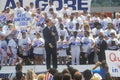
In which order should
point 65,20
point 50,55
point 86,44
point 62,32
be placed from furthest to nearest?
point 65,20
point 62,32
point 86,44
point 50,55

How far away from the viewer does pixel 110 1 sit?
58625 millimetres

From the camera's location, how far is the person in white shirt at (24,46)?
23.1 meters

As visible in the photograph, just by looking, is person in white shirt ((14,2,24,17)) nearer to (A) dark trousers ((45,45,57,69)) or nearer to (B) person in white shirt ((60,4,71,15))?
(B) person in white shirt ((60,4,71,15))

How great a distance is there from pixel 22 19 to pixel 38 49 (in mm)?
1722

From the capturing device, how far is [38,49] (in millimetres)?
23172

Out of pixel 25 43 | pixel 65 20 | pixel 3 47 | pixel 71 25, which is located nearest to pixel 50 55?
pixel 25 43

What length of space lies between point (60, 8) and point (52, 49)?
539cm

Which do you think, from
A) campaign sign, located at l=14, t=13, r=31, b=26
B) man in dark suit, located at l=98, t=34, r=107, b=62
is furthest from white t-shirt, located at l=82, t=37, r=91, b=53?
campaign sign, located at l=14, t=13, r=31, b=26

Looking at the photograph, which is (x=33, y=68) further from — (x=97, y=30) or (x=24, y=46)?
(x=97, y=30)

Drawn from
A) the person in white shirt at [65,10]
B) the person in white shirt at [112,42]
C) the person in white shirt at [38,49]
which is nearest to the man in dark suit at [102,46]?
the person in white shirt at [112,42]

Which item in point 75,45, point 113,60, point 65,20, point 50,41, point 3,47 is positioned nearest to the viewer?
point 113,60

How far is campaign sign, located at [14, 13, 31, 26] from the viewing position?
24.1 metres

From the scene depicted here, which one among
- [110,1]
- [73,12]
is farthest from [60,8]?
[110,1]

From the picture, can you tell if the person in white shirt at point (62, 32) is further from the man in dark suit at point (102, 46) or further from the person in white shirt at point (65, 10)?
the person in white shirt at point (65, 10)
